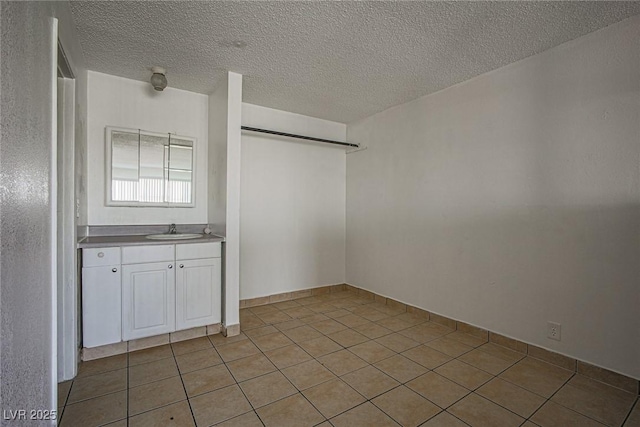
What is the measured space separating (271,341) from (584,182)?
2755 millimetres

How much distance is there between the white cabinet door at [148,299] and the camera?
249 centimetres

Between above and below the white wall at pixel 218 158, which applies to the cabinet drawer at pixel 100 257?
below

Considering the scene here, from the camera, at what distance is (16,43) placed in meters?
0.93

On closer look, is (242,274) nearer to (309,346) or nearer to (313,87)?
(309,346)

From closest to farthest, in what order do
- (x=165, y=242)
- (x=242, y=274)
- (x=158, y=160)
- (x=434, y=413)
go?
(x=434, y=413) < (x=165, y=242) < (x=158, y=160) < (x=242, y=274)

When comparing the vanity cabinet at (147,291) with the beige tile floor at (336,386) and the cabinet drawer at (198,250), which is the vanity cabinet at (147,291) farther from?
the beige tile floor at (336,386)

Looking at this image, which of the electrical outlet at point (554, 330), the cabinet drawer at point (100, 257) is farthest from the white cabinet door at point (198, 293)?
the electrical outlet at point (554, 330)

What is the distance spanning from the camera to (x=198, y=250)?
2.79m

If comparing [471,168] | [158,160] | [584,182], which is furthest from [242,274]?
[584,182]

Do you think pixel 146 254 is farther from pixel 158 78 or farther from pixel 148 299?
pixel 158 78

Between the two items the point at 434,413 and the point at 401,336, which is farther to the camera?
the point at 401,336

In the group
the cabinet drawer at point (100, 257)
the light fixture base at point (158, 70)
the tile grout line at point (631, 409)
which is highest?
the light fixture base at point (158, 70)

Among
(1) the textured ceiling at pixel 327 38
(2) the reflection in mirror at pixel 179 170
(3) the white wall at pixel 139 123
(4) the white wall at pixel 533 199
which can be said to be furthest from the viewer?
(2) the reflection in mirror at pixel 179 170

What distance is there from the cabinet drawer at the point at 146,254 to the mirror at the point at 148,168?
27.7 inches
